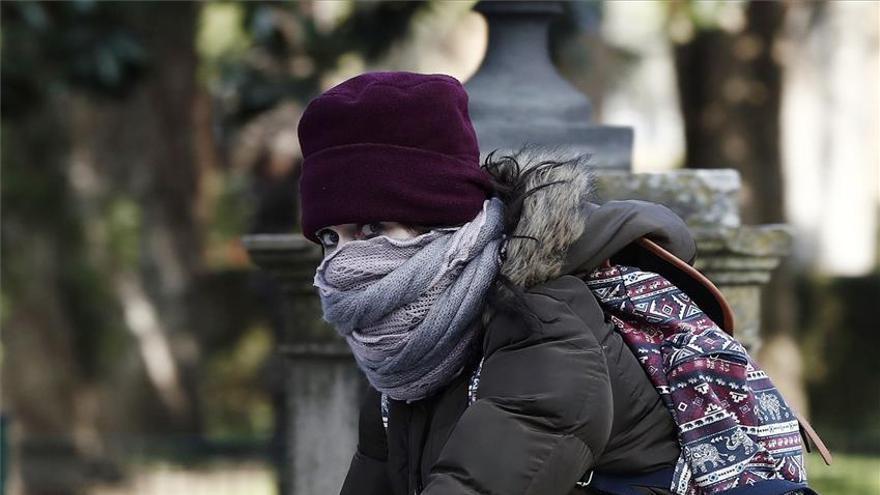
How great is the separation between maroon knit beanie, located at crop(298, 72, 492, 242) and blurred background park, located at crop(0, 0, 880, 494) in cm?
680

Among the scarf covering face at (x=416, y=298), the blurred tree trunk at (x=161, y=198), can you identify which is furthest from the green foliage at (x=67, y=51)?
the scarf covering face at (x=416, y=298)

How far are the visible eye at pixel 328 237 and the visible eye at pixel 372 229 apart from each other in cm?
6

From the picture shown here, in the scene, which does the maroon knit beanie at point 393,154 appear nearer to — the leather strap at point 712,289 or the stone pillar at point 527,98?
the leather strap at point 712,289

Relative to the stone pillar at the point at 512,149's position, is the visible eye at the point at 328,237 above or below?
above

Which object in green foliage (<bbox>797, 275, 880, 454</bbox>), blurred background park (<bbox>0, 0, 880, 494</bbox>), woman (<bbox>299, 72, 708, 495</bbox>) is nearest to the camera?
woman (<bbox>299, 72, 708, 495</bbox>)

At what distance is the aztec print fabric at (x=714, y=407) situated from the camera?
99.7 inches

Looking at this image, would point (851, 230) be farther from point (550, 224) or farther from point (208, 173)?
point (550, 224)

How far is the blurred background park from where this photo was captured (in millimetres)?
10969

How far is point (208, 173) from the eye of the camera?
1442 centimetres

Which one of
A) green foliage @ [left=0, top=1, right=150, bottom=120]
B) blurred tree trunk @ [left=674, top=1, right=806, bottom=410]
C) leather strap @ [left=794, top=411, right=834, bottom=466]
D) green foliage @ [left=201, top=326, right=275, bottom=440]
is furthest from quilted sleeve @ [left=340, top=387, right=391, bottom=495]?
green foliage @ [left=201, top=326, right=275, bottom=440]

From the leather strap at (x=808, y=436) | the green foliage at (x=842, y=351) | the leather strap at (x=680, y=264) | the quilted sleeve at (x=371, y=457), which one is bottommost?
the green foliage at (x=842, y=351)

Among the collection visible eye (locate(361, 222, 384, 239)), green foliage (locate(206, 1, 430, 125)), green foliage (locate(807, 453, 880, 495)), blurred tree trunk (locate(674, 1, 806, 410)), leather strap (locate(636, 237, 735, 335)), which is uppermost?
visible eye (locate(361, 222, 384, 239))

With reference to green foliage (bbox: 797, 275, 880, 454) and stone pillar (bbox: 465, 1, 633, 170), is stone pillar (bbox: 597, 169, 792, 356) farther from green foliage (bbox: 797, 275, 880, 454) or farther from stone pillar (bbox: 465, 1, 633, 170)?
green foliage (bbox: 797, 275, 880, 454)

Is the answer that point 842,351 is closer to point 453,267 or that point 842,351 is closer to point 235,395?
point 235,395
